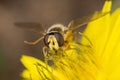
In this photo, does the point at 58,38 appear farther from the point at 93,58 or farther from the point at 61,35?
the point at 93,58

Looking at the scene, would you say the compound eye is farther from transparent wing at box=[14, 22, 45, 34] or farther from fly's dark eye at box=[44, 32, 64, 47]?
transparent wing at box=[14, 22, 45, 34]

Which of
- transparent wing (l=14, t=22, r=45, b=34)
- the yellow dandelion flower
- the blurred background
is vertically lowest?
the yellow dandelion flower

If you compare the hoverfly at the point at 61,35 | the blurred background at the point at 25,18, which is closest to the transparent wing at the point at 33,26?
the hoverfly at the point at 61,35

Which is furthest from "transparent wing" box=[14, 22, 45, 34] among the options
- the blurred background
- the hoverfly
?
the blurred background

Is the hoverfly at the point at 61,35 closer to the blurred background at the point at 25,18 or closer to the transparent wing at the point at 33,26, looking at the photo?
the transparent wing at the point at 33,26

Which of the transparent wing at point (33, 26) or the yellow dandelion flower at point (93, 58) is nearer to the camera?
the yellow dandelion flower at point (93, 58)
